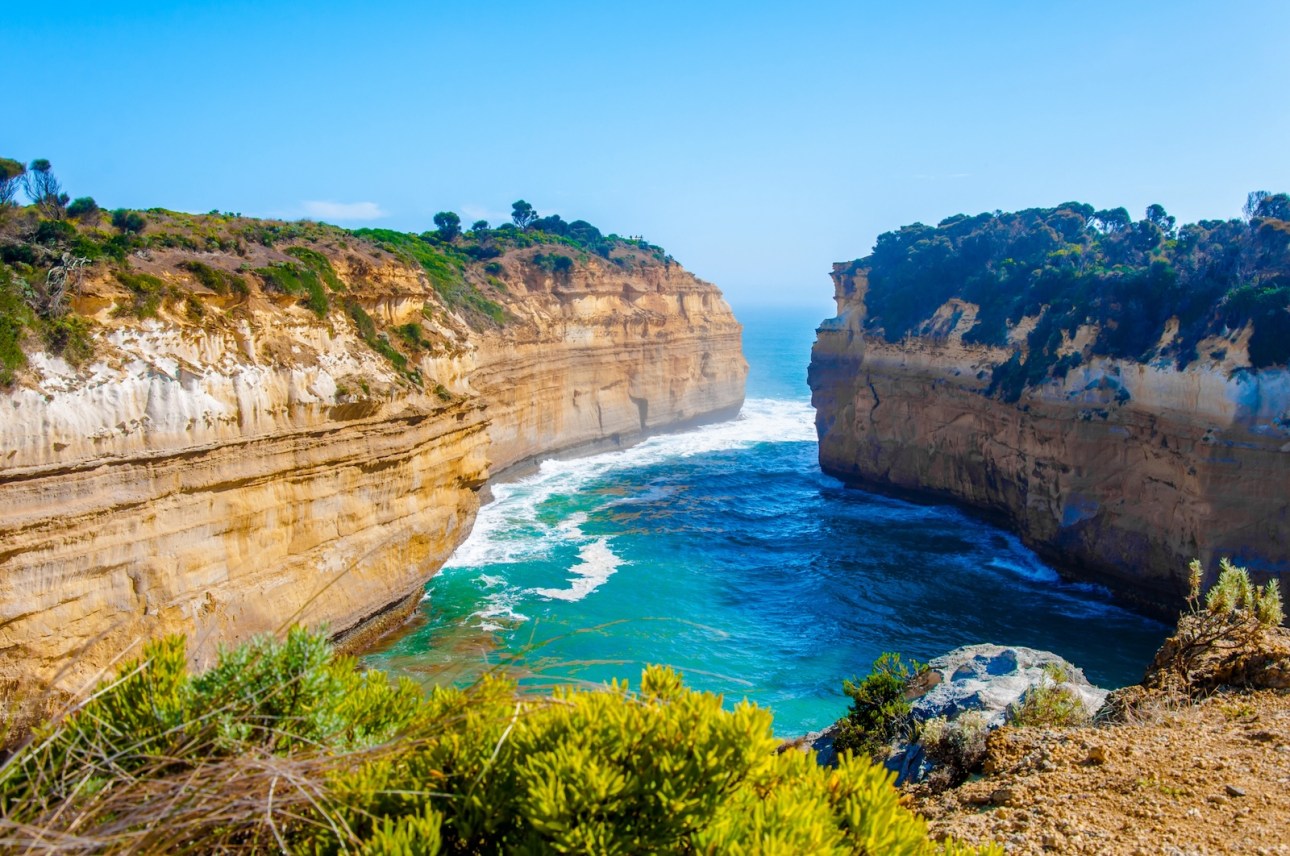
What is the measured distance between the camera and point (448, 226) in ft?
192

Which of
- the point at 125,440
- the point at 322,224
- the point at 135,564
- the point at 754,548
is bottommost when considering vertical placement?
the point at 754,548

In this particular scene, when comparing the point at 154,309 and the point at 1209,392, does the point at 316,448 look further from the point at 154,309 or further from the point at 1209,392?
the point at 1209,392

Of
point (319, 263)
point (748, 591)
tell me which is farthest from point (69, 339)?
point (748, 591)

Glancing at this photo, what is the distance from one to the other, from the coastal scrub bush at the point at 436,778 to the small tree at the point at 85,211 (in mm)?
21229

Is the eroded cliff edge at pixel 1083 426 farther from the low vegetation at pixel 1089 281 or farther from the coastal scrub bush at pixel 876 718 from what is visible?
the coastal scrub bush at pixel 876 718

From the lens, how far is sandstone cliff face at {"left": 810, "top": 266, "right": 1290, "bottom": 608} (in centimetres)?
2236

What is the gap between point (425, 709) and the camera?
19.6 ft

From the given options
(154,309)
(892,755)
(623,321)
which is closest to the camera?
(892,755)

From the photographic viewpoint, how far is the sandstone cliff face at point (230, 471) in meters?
14.3

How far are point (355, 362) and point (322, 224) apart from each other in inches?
483

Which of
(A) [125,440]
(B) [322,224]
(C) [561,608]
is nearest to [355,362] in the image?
(A) [125,440]

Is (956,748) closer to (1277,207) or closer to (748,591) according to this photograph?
(748,591)

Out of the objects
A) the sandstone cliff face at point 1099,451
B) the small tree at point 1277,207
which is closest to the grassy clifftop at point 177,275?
the sandstone cliff face at point 1099,451

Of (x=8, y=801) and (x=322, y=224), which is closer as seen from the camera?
(x=8, y=801)
